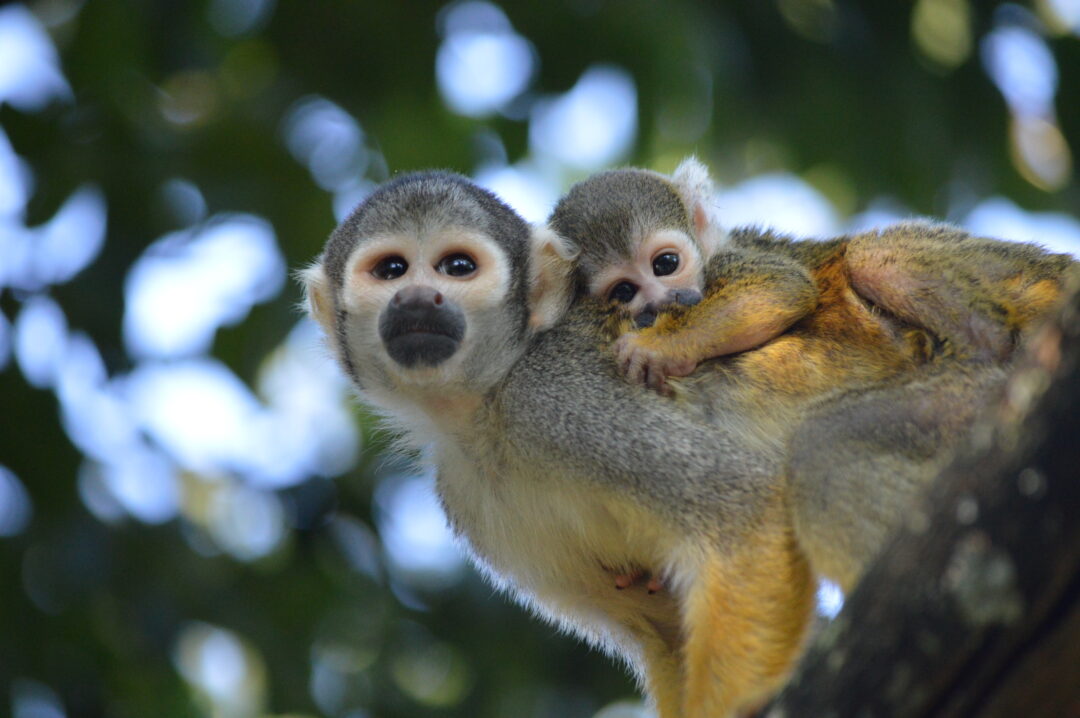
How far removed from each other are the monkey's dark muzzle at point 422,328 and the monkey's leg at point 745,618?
0.99m

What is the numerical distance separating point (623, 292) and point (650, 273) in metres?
0.13

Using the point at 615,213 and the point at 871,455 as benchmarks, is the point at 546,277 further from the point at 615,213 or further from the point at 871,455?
the point at 871,455

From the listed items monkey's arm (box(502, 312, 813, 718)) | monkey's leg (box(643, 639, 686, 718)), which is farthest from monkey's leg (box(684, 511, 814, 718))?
monkey's leg (box(643, 639, 686, 718))

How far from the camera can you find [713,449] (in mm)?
3070

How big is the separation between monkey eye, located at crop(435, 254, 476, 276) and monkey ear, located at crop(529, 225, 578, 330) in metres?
0.19

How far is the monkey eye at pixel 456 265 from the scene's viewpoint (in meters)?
3.51

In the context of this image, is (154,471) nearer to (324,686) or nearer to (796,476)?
(324,686)

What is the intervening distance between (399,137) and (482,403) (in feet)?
10.2

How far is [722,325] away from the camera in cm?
331

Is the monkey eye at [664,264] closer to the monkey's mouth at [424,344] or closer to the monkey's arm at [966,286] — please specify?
the monkey's arm at [966,286]

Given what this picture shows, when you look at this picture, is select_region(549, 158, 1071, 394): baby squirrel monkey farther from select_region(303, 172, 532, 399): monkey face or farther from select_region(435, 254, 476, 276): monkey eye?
select_region(435, 254, 476, 276): monkey eye

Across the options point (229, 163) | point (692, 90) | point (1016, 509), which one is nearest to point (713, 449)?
point (1016, 509)

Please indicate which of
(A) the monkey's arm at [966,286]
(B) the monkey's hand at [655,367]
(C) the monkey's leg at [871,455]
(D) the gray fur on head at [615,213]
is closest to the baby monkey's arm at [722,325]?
(B) the monkey's hand at [655,367]

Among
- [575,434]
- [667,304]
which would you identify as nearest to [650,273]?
[667,304]
